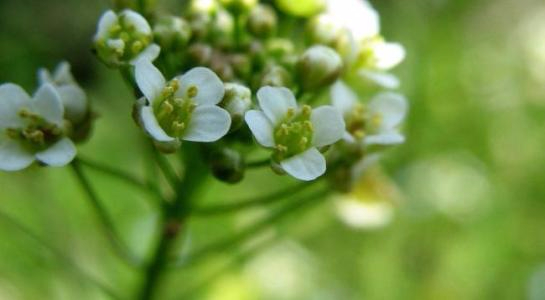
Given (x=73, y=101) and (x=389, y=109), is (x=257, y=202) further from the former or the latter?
(x=73, y=101)

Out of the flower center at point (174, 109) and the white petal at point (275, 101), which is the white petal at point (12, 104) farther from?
the white petal at point (275, 101)

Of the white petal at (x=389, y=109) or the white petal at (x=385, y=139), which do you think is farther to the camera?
the white petal at (x=389, y=109)

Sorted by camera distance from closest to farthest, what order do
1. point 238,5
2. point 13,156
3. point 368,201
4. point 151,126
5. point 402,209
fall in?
1. point 151,126
2. point 13,156
3. point 238,5
4. point 368,201
5. point 402,209

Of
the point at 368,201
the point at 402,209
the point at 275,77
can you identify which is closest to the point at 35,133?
the point at 275,77

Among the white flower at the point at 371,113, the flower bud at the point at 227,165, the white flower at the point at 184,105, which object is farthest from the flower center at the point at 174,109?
the white flower at the point at 371,113

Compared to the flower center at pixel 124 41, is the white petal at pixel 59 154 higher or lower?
lower

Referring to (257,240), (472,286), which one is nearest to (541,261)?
(472,286)

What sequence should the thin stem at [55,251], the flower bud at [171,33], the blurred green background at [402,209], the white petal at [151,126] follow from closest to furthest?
the white petal at [151,126]
the flower bud at [171,33]
the thin stem at [55,251]
the blurred green background at [402,209]

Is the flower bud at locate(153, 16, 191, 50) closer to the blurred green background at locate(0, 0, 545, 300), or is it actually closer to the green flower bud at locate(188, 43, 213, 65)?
the green flower bud at locate(188, 43, 213, 65)
